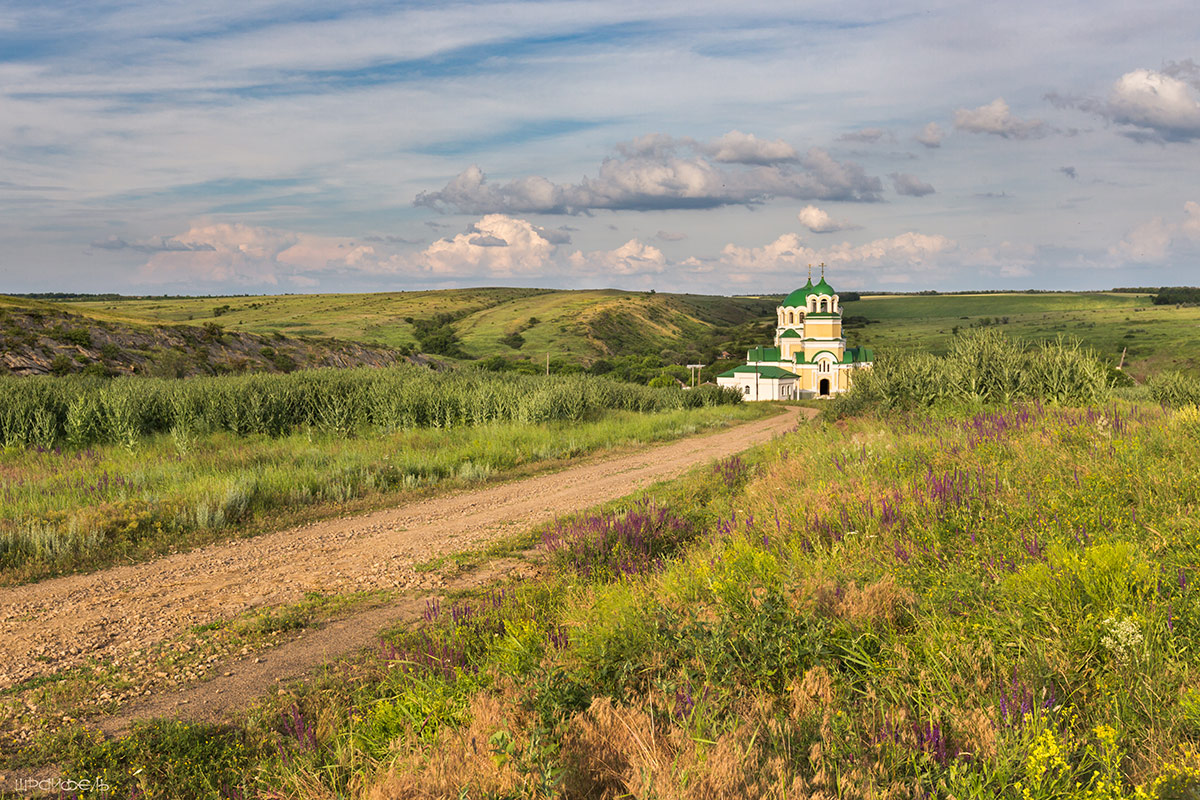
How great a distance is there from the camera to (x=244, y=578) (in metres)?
7.16

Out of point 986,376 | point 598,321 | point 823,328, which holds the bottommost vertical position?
point 986,376

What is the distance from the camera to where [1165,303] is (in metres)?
177

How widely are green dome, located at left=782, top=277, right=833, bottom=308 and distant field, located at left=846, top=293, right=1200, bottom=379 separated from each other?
9930mm

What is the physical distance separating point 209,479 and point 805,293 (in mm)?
71084

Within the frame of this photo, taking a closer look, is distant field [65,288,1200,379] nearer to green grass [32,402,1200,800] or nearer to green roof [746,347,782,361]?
green roof [746,347,782,361]

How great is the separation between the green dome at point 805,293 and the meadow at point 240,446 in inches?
1889

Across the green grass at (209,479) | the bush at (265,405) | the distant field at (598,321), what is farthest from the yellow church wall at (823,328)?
the green grass at (209,479)

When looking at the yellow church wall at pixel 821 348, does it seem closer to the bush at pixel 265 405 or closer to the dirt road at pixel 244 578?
the bush at pixel 265 405

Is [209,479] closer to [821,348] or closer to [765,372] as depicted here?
[765,372]

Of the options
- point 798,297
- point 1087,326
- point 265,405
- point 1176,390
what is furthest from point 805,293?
point 1087,326

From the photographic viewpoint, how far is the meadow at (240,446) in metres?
8.70

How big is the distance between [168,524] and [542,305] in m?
164

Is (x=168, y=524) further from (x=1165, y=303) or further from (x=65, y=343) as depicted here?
(x=1165, y=303)

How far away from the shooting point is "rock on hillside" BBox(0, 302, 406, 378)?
89.5ft
